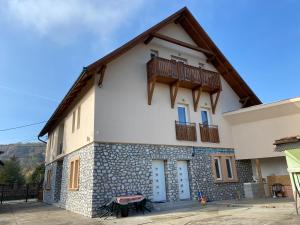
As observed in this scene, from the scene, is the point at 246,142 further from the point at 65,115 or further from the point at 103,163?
the point at 65,115

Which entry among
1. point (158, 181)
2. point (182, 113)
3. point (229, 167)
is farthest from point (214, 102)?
point (158, 181)

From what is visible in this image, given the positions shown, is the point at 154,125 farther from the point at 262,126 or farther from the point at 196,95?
the point at 262,126

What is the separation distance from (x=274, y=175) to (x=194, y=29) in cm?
1100

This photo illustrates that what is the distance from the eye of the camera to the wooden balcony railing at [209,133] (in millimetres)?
15186

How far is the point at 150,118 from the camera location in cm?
1330

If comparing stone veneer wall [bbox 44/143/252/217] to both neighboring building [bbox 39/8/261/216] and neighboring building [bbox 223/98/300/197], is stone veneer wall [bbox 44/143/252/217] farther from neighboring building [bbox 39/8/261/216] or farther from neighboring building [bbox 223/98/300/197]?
neighboring building [bbox 223/98/300/197]

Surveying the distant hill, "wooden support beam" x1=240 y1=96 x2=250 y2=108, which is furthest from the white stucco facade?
the distant hill

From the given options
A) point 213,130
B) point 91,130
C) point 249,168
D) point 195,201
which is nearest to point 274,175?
point 249,168

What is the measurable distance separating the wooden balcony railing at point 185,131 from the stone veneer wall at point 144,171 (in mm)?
572

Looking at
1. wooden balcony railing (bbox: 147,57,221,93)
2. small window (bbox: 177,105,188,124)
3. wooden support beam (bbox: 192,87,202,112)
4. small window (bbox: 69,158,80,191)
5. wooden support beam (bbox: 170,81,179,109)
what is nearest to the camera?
small window (bbox: 69,158,80,191)

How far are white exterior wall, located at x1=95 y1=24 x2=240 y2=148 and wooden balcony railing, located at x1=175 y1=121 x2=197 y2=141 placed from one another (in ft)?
0.85

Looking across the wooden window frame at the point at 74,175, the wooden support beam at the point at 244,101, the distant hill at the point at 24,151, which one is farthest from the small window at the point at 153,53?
the distant hill at the point at 24,151

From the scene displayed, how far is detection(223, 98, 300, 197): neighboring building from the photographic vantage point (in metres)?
14.4

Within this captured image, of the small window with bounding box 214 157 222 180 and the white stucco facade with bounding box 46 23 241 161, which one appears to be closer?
the white stucco facade with bounding box 46 23 241 161
